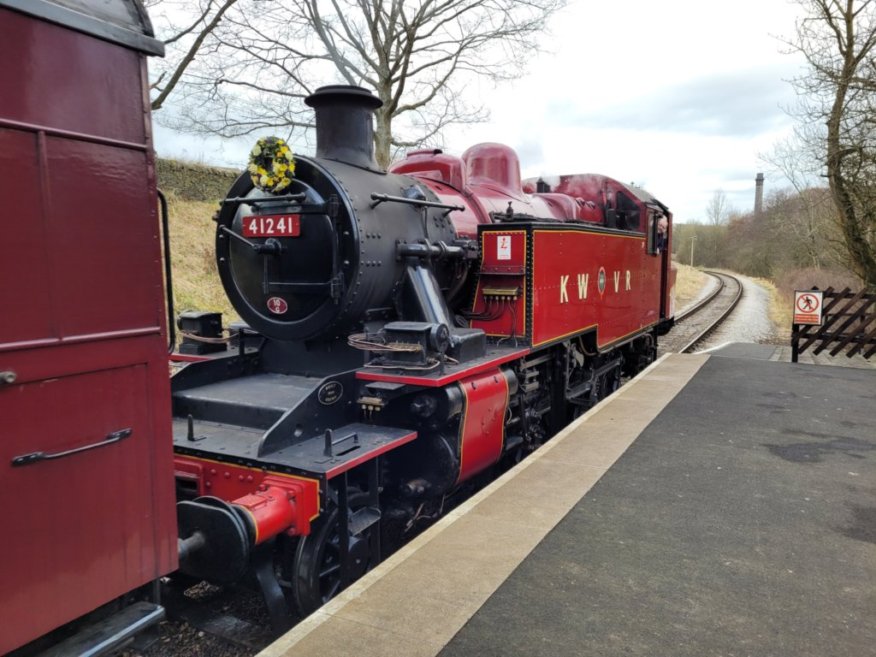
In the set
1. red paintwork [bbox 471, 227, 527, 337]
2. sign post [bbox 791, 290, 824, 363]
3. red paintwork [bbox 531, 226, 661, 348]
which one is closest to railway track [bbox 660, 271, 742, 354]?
sign post [bbox 791, 290, 824, 363]

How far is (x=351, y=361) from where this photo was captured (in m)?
Result: 4.67

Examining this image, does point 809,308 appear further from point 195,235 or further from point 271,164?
point 195,235

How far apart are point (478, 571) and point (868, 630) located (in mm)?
1770

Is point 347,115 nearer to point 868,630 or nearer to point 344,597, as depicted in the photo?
point 344,597

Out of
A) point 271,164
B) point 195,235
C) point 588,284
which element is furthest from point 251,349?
point 195,235

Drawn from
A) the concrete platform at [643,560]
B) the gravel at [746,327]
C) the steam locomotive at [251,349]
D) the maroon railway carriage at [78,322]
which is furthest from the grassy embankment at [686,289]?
the maroon railway carriage at [78,322]

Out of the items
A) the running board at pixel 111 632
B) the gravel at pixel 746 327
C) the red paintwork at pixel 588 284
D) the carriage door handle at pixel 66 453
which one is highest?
the red paintwork at pixel 588 284

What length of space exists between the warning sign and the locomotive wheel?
401 inches

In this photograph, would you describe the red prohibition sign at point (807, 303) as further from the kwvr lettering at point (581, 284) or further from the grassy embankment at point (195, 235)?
the grassy embankment at point (195, 235)

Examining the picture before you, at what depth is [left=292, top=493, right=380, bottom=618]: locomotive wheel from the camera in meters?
3.38

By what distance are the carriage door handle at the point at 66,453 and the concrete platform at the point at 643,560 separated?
43.0 inches

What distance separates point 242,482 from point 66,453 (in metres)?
1.50

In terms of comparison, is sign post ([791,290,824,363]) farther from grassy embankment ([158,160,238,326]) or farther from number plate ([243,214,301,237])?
grassy embankment ([158,160,238,326])

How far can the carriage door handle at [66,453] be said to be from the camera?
1964 mm
